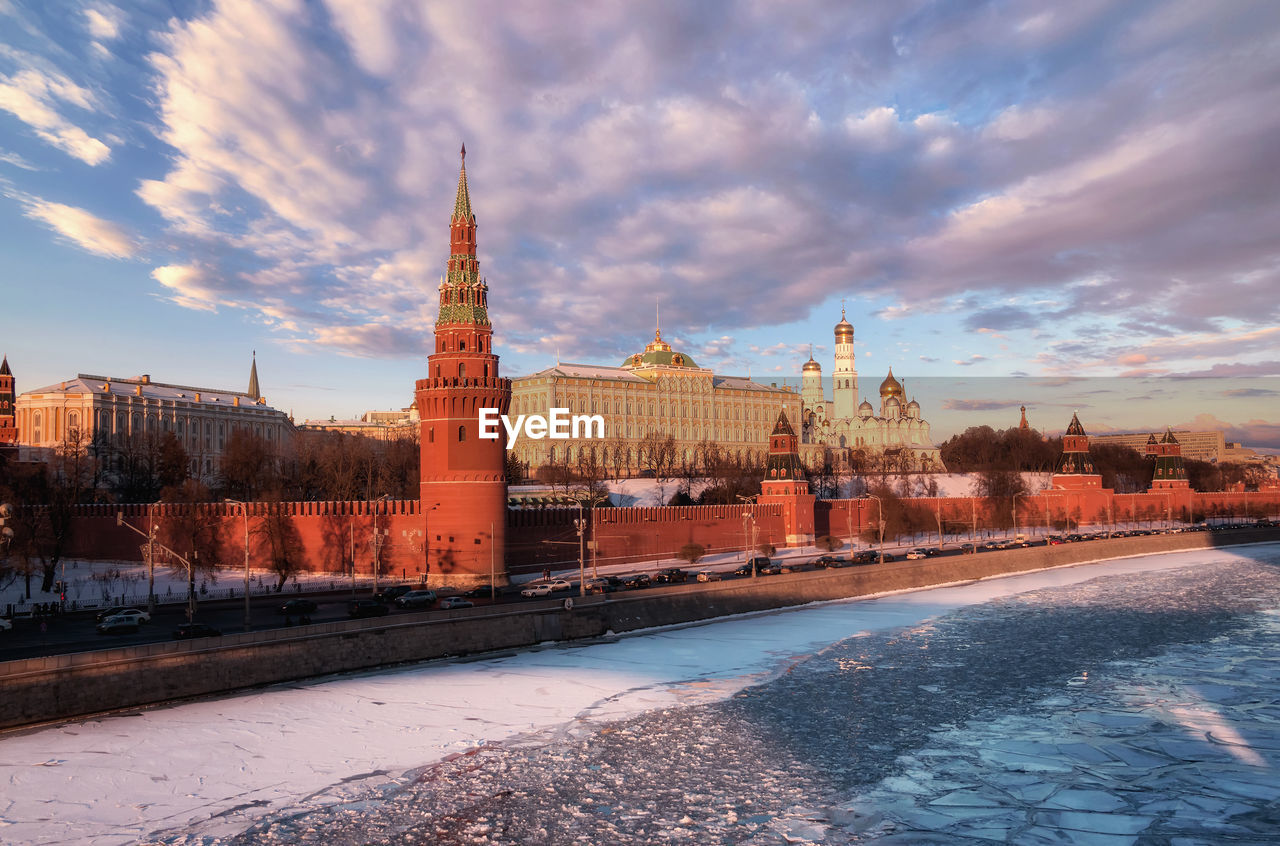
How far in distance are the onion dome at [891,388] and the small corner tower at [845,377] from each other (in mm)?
6389

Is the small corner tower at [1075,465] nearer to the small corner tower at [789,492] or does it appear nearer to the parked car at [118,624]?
the small corner tower at [789,492]

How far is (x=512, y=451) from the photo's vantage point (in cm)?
11994

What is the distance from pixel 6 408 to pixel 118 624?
6646 centimetres

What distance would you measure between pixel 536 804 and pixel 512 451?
101m

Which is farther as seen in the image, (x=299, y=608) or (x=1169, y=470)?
(x=1169, y=470)

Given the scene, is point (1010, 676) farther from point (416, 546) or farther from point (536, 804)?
point (416, 546)

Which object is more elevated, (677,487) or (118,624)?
(677,487)

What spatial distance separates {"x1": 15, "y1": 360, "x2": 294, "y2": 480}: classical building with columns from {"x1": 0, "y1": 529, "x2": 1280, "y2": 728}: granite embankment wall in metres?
71.5

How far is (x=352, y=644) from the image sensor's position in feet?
107

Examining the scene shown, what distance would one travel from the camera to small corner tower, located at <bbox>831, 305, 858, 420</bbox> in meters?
166

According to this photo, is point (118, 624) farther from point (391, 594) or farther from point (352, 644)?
point (391, 594)

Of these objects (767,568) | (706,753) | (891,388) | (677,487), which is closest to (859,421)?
(891,388)

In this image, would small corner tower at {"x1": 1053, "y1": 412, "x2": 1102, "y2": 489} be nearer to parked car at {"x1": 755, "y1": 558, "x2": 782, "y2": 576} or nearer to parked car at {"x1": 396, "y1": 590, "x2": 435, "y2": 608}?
parked car at {"x1": 755, "y1": 558, "x2": 782, "y2": 576}

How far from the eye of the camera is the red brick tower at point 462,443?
165 ft
